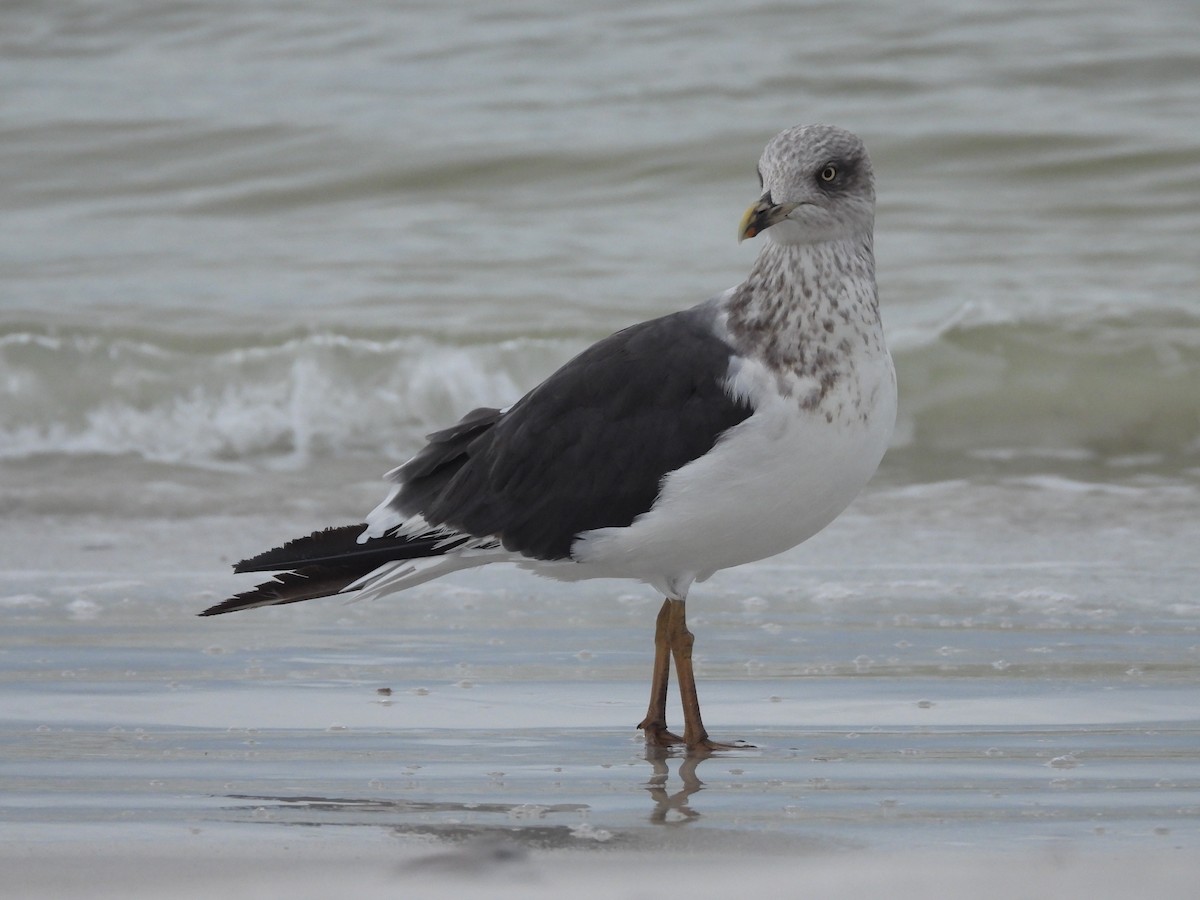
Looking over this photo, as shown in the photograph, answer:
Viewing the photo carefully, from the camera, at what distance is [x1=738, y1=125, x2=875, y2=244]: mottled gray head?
363 centimetres

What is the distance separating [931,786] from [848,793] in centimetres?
15

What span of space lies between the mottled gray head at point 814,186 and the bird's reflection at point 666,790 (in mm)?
1041

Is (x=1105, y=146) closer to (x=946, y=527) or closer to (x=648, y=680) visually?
(x=946, y=527)

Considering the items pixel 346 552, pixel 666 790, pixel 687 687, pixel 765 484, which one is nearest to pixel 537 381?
pixel 346 552

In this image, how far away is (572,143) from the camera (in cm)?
1219

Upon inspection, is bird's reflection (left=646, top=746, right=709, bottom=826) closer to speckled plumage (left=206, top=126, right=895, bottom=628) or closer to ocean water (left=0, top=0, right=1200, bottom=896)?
ocean water (left=0, top=0, right=1200, bottom=896)

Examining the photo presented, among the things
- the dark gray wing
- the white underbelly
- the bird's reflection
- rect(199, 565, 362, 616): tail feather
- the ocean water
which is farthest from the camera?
rect(199, 565, 362, 616): tail feather

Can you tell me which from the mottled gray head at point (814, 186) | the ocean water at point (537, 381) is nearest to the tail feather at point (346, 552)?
the ocean water at point (537, 381)

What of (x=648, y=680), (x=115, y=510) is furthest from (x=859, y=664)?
(x=115, y=510)

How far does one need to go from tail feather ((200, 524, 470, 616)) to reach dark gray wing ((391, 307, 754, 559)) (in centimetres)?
8

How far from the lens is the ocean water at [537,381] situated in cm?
321

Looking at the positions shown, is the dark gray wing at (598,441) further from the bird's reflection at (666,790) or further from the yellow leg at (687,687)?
the bird's reflection at (666,790)

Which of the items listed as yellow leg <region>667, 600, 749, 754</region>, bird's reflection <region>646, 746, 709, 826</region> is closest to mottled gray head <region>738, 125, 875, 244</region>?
yellow leg <region>667, 600, 749, 754</region>

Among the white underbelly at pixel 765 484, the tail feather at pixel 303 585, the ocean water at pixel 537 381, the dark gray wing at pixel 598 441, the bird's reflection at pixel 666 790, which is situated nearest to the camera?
the bird's reflection at pixel 666 790
